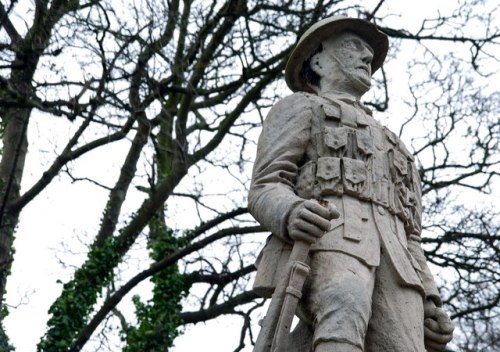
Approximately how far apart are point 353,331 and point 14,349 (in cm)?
816

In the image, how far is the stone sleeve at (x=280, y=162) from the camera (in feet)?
16.7

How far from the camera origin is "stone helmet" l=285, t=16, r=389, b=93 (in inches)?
239

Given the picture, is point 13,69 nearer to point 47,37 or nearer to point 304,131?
point 47,37

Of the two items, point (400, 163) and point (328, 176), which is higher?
point (400, 163)

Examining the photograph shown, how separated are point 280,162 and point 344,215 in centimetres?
52

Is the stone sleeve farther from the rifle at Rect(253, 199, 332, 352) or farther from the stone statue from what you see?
the rifle at Rect(253, 199, 332, 352)

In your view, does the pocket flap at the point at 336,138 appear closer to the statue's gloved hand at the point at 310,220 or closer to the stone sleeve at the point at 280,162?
the stone sleeve at the point at 280,162

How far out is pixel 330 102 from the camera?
5.74 metres

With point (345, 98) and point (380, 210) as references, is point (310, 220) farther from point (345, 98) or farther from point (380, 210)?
point (345, 98)

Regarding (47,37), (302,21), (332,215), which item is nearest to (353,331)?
(332,215)

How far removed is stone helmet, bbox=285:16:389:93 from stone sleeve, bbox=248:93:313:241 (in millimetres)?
503

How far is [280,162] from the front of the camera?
5391 millimetres

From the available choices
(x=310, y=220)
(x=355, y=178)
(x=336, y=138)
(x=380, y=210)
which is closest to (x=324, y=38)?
(x=336, y=138)

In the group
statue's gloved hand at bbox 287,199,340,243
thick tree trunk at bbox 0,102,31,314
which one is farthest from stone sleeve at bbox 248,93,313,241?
thick tree trunk at bbox 0,102,31,314
